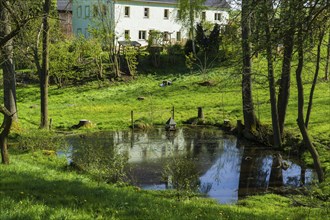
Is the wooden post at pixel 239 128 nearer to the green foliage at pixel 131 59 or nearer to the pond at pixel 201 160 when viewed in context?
the pond at pixel 201 160

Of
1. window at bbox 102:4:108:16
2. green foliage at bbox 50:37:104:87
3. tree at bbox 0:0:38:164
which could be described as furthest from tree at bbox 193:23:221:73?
tree at bbox 0:0:38:164

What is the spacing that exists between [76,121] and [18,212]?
769 inches

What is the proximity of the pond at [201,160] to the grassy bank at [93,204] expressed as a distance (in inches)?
61.6

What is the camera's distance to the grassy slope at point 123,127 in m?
8.27

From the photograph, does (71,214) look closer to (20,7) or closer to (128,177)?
(20,7)

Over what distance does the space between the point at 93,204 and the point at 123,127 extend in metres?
16.7

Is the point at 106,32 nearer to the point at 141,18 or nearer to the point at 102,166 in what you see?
Answer: the point at 141,18

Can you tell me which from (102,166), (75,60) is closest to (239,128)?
(102,166)

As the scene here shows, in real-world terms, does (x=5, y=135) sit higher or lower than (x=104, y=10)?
lower

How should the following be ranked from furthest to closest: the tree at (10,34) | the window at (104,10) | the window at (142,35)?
the window at (142,35)
the window at (104,10)
the tree at (10,34)

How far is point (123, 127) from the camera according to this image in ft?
83.1

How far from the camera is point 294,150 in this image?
18984 millimetres

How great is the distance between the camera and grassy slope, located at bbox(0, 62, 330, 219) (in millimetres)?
8266

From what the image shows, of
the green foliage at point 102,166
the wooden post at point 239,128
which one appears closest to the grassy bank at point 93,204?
the green foliage at point 102,166
